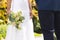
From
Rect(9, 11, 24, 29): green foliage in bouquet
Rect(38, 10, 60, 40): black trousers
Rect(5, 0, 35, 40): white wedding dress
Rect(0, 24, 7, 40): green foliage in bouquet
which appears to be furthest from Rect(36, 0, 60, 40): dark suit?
Rect(0, 24, 7, 40): green foliage in bouquet

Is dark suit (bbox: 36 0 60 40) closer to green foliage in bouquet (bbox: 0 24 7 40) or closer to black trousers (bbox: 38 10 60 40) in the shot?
black trousers (bbox: 38 10 60 40)

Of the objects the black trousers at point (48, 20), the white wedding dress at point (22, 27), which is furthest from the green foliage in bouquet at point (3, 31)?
Answer: the black trousers at point (48, 20)

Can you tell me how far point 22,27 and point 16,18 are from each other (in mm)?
143

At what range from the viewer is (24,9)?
2.01 m

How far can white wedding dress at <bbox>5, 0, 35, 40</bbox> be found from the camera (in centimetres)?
199

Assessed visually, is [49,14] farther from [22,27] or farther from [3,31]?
[3,31]

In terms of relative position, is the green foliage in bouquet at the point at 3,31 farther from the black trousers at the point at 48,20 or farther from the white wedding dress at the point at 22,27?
the black trousers at the point at 48,20

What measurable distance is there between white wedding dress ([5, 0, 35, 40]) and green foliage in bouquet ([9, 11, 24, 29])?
44mm

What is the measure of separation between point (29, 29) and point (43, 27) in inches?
24.1

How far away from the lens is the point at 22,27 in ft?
6.86

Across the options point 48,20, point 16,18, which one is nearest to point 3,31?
point 16,18

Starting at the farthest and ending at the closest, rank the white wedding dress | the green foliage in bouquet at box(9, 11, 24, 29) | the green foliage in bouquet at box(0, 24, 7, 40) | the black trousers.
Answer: the green foliage in bouquet at box(0, 24, 7, 40) < the green foliage in bouquet at box(9, 11, 24, 29) < the white wedding dress < the black trousers

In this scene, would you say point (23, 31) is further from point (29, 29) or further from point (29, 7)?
point (29, 7)

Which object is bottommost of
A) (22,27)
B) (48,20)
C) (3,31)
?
(3,31)
